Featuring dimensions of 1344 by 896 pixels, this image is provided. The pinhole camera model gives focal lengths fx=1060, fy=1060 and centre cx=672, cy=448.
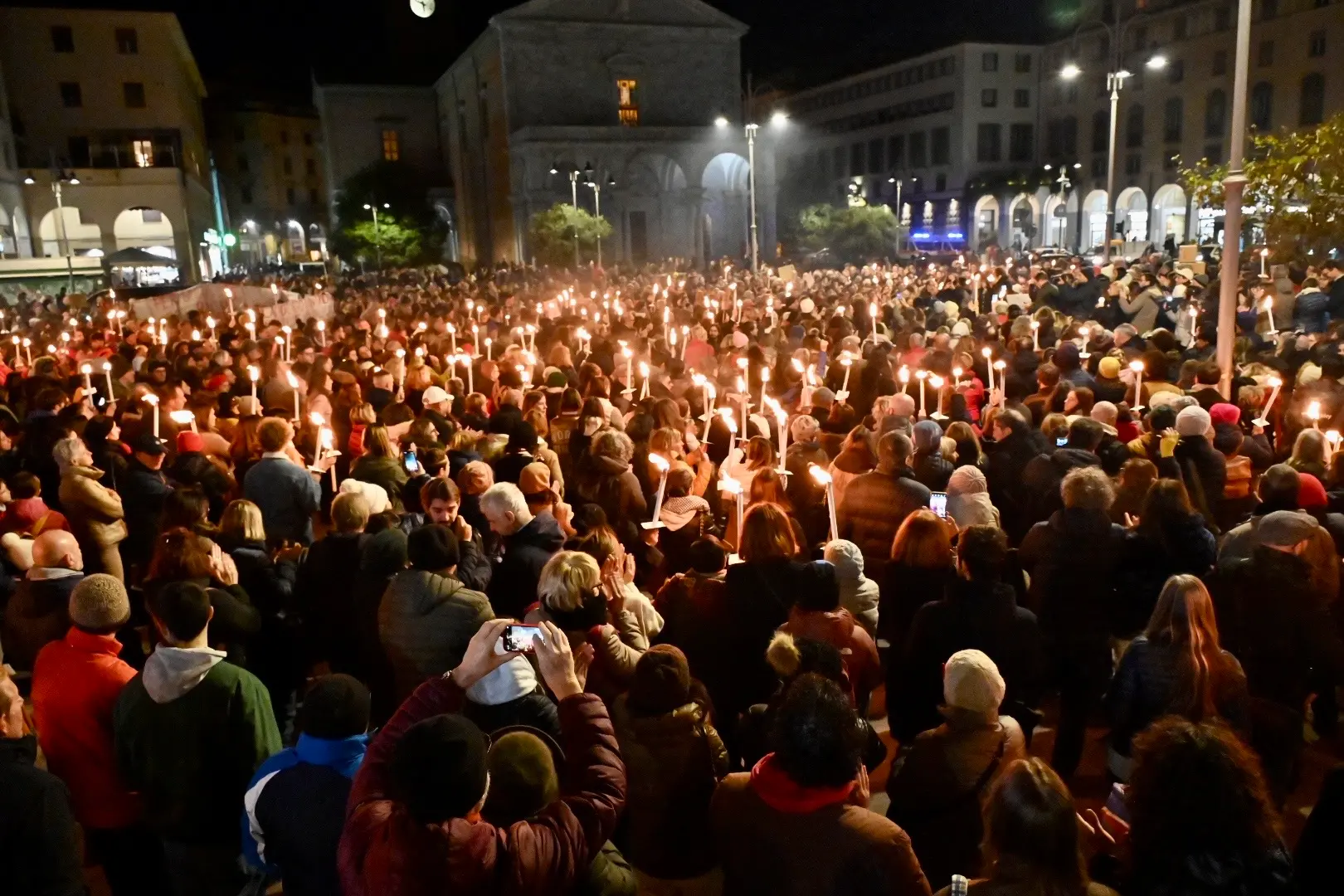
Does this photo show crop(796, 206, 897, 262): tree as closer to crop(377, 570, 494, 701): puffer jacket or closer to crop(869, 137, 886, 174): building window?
crop(869, 137, 886, 174): building window

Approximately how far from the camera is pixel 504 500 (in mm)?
5383

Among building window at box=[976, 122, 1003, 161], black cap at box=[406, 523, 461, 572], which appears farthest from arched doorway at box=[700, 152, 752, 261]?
black cap at box=[406, 523, 461, 572]

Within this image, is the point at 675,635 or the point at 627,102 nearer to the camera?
the point at 675,635

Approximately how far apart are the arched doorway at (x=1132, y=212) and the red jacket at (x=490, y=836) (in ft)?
226

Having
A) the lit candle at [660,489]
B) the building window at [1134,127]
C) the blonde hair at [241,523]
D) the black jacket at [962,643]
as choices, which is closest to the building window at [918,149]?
the building window at [1134,127]

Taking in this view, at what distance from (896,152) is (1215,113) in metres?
23.7

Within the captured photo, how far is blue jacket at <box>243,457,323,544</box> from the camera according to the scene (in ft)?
22.3

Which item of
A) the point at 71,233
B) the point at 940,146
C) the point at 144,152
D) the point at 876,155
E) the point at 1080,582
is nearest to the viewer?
the point at 1080,582

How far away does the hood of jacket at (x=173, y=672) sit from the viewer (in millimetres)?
3693

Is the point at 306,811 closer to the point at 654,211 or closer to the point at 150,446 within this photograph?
the point at 150,446

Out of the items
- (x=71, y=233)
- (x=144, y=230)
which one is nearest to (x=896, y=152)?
(x=144, y=230)

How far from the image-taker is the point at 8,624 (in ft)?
16.7

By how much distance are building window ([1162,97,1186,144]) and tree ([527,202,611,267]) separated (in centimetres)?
3655

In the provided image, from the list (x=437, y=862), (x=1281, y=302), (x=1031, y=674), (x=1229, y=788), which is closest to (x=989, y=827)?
(x=1229, y=788)
